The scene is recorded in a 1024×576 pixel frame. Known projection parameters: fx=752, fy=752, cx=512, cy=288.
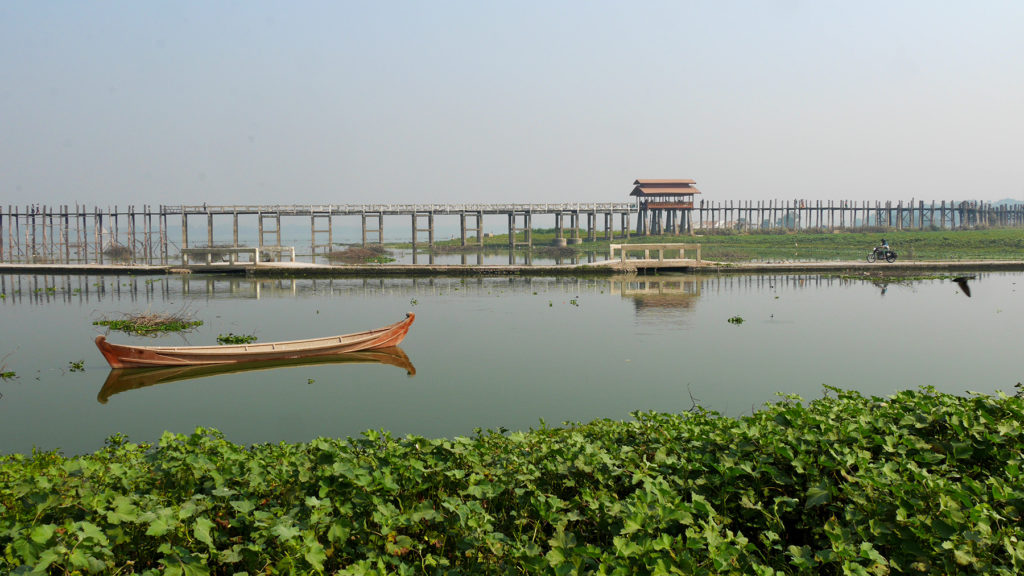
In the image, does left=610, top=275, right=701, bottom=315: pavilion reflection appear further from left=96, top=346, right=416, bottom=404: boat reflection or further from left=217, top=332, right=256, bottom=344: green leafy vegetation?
left=217, top=332, right=256, bottom=344: green leafy vegetation

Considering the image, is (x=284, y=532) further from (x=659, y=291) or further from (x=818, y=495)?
(x=659, y=291)

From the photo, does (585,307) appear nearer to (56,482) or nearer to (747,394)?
(747,394)

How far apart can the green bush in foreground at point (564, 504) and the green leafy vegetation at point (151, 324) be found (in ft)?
46.9

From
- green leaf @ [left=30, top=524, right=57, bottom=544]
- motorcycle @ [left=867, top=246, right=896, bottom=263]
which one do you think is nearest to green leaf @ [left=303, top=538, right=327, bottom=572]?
green leaf @ [left=30, top=524, right=57, bottom=544]

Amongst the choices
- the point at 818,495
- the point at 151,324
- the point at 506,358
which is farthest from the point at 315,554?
the point at 151,324

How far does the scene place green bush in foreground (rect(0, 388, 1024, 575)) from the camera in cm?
451

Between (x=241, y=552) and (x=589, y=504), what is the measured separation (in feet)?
7.51

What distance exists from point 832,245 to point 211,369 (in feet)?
218

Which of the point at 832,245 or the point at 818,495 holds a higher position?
the point at 832,245

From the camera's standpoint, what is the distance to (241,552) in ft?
15.7

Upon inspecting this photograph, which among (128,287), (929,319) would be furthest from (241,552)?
(128,287)

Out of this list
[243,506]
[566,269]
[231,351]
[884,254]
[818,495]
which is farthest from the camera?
[884,254]

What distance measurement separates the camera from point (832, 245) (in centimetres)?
7031

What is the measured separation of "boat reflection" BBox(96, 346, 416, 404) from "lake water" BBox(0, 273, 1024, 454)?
7.3 inches
